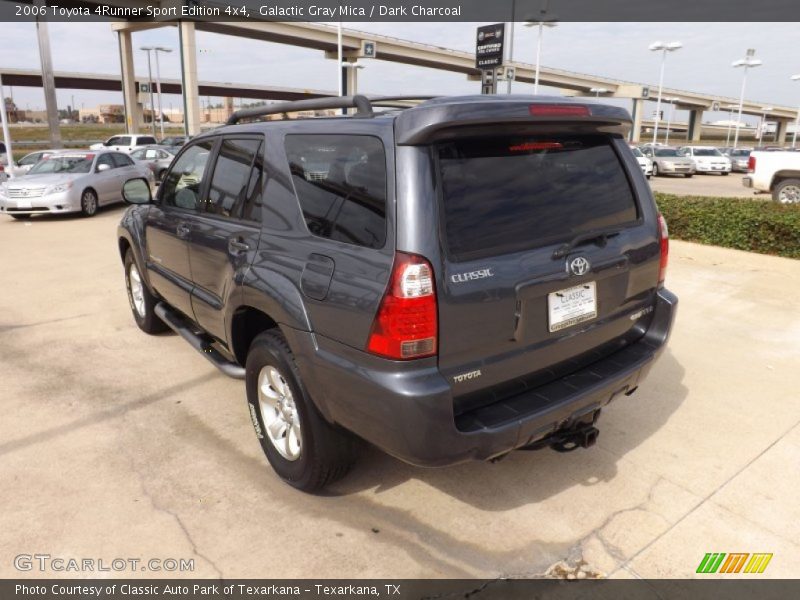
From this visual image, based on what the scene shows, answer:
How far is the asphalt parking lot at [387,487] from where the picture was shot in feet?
8.93

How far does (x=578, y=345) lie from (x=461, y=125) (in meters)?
1.19

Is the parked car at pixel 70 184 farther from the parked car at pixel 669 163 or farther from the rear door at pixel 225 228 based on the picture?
the parked car at pixel 669 163

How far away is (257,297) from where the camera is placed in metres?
3.02

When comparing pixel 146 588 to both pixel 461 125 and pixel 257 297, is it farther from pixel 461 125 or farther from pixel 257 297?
pixel 461 125

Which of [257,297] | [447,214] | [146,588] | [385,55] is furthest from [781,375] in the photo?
[385,55]

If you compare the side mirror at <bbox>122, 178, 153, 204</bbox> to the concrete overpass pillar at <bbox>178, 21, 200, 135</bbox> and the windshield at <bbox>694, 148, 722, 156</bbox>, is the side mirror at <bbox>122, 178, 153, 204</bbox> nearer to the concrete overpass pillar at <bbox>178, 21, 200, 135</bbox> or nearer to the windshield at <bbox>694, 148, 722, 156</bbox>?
the windshield at <bbox>694, 148, 722, 156</bbox>

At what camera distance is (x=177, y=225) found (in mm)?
4180

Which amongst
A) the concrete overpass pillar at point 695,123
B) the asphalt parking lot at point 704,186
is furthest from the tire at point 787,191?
the concrete overpass pillar at point 695,123

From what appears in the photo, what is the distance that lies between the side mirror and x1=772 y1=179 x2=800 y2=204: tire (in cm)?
1357

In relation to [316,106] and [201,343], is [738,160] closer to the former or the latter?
[316,106]

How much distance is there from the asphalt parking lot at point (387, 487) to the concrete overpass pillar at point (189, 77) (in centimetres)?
3940

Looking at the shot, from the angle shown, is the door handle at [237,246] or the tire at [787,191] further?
the tire at [787,191]

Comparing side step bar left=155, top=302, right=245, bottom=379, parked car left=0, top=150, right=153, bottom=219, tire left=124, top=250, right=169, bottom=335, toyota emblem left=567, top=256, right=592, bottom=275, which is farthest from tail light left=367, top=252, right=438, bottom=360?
parked car left=0, top=150, right=153, bottom=219

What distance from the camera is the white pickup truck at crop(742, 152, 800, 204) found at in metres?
13.4
